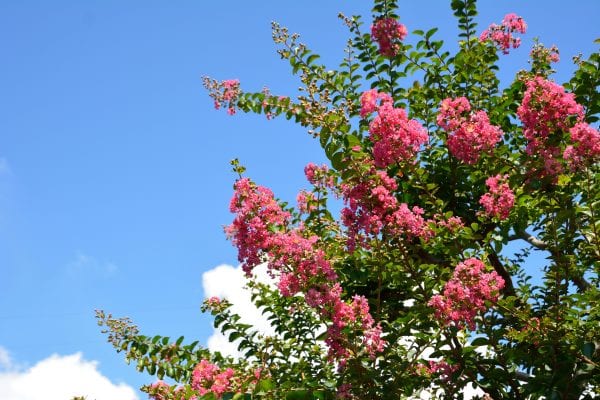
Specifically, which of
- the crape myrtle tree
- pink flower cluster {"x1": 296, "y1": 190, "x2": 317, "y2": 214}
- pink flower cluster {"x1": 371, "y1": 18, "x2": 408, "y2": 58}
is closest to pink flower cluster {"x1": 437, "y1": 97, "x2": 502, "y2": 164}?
the crape myrtle tree

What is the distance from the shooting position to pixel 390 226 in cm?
384

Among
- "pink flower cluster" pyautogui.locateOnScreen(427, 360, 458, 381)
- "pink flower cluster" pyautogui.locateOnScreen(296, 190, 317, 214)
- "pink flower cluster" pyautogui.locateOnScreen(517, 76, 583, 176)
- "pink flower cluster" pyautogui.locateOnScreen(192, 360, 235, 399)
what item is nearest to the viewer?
"pink flower cluster" pyautogui.locateOnScreen(517, 76, 583, 176)

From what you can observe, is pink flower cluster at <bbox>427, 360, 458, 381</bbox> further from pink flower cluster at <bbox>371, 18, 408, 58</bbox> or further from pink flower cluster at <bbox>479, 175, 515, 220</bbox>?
pink flower cluster at <bbox>371, 18, 408, 58</bbox>

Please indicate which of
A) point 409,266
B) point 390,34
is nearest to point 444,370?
point 409,266

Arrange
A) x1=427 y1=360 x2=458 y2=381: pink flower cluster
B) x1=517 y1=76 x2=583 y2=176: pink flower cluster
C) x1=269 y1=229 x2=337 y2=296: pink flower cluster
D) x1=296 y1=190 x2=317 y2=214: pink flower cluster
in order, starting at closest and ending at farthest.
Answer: x1=269 y1=229 x2=337 y2=296: pink flower cluster
x1=517 y1=76 x2=583 y2=176: pink flower cluster
x1=427 y1=360 x2=458 y2=381: pink flower cluster
x1=296 y1=190 x2=317 y2=214: pink flower cluster

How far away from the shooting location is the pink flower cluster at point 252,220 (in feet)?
13.0

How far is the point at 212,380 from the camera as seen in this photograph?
4277 millimetres

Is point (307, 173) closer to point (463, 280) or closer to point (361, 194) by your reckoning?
point (361, 194)

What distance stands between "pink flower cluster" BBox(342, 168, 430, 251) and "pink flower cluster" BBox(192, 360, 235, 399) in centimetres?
117

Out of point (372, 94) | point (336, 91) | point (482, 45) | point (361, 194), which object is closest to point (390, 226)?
point (361, 194)

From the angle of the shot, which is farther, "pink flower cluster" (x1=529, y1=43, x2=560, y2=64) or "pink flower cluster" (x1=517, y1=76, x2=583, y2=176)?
"pink flower cluster" (x1=529, y1=43, x2=560, y2=64)

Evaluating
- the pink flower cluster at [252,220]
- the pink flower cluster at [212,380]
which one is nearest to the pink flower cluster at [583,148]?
the pink flower cluster at [252,220]

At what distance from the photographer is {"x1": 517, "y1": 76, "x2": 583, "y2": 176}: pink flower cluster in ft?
12.7

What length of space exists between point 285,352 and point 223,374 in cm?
87
